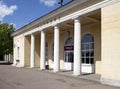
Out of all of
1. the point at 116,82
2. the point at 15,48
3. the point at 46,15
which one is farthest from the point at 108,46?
the point at 15,48

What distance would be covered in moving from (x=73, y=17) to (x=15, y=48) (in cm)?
1892

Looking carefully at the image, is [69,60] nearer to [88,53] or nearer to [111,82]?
[88,53]

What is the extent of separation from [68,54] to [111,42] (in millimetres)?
11282

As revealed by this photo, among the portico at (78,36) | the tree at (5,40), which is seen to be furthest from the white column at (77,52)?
the tree at (5,40)

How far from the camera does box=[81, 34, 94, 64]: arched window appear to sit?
19217 mm

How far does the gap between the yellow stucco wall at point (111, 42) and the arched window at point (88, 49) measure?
20.7 ft

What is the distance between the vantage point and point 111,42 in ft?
40.4

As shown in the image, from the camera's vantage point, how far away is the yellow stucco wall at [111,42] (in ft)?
39.2

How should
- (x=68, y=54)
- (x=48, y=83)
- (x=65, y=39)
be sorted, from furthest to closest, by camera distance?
(x=65, y=39) < (x=68, y=54) < (x=48, y=83)

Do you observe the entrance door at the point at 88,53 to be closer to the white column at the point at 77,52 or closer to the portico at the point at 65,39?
the portico at the point at 65,39

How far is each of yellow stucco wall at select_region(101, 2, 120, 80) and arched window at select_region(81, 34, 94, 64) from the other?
632 centimetres

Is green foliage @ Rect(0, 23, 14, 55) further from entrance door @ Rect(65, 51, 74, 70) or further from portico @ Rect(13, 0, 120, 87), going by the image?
entrance door @ Rect(65, 51, 74, 70)

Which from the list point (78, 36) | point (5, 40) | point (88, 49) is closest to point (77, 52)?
point (78, 36)

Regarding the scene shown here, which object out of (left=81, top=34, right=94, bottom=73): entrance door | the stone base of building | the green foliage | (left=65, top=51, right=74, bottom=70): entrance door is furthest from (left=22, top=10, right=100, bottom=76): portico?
the green foliage
